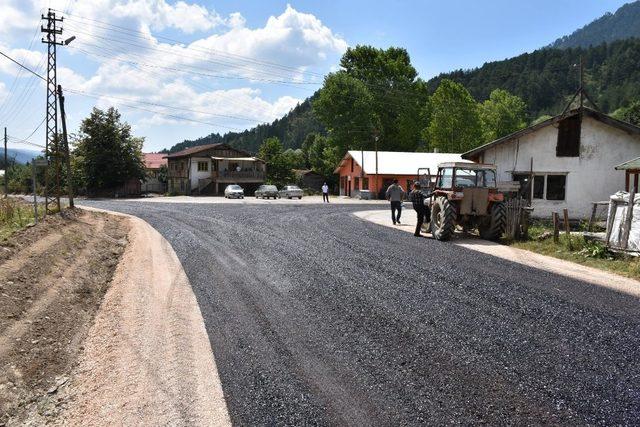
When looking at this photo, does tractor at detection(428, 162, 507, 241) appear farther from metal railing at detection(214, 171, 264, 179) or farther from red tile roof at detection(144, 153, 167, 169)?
red tile roof at detection(144, 153, 167, 169)

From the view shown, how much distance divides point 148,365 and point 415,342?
324cm

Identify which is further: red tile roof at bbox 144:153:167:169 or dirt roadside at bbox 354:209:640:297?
red tile roof at bbox 144:153:167:169

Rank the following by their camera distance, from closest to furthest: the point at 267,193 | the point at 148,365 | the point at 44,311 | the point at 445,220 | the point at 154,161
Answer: the point at 148,365, the point at 44,311, the point at 445,220, the point at 267,193, the point at 154,161

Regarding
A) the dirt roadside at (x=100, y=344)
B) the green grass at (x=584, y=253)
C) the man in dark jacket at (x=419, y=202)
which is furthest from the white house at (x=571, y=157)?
the dirt roadside at (x=100, y=344)

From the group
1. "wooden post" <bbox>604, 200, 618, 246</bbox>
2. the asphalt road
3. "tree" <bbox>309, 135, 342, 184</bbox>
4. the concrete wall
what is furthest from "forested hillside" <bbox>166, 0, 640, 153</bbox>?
the asphalt road

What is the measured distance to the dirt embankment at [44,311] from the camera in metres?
5.47

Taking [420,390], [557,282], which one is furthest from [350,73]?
[420,390]

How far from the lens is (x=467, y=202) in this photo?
52.2 feet

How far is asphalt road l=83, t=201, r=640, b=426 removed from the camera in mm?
4633

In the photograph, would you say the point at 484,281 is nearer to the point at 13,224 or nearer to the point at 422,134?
the point at 13,224

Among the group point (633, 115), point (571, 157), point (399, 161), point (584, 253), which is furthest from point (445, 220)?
point (633, 115)

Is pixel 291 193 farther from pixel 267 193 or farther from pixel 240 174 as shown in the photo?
pixel 240 174

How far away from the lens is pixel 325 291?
29.1 feet

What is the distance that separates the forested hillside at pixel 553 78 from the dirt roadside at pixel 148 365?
117546 mm
